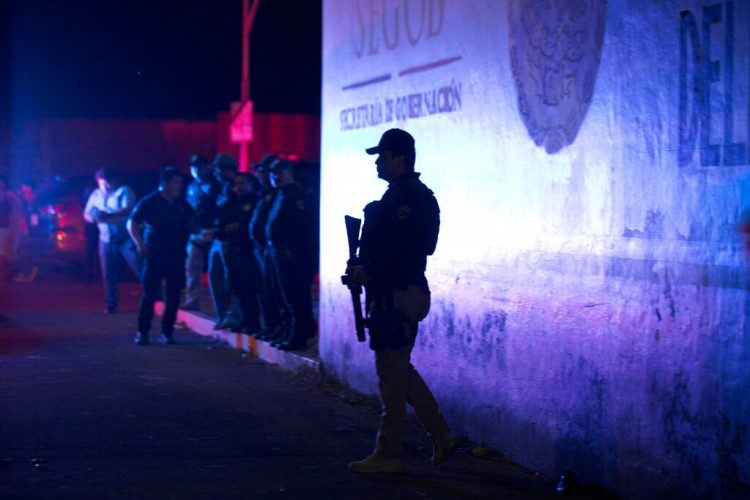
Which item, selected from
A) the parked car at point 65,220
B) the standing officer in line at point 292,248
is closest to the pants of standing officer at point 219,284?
the standing officer in line at point 292,248

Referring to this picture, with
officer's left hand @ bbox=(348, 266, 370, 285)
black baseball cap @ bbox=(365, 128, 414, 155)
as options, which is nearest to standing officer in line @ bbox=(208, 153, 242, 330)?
black baseball cap @ bbox=(365, 128, 414, 155)

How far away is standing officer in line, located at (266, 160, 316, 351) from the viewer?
11.8 metres

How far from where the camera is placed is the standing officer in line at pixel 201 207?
48.7ft

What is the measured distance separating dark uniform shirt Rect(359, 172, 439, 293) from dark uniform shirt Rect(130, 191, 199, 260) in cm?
663

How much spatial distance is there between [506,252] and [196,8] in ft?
71.4

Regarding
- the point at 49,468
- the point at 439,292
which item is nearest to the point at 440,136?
the point at 439,292

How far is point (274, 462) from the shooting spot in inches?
288

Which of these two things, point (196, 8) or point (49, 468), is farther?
point (196, 8)

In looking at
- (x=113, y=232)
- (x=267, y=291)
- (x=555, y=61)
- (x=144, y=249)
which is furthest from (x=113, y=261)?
(x=555, y=61)

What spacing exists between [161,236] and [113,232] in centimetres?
377

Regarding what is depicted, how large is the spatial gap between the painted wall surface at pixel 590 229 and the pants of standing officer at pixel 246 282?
15.0ft

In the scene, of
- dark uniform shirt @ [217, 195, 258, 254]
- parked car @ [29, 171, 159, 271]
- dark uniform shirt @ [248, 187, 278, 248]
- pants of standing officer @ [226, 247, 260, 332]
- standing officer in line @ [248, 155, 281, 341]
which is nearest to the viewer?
dark uniform shirt @ [248, 187, 278, 248]

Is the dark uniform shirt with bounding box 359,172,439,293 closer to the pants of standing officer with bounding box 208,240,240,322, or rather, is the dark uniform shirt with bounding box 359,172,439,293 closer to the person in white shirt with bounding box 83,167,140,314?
the pants of standing officer with bounding box 208,240,240,322

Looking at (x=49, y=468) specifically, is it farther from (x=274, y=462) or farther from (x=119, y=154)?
(x=119, y=154)
